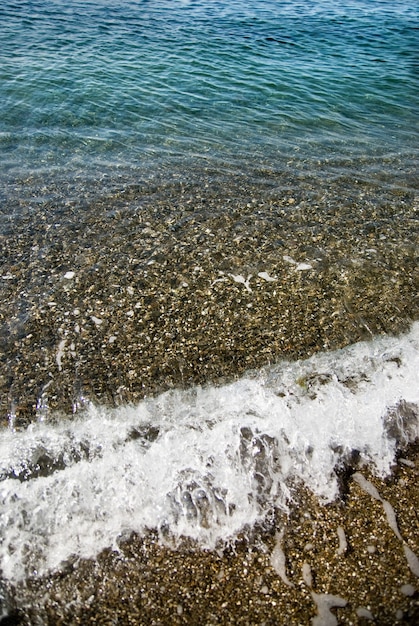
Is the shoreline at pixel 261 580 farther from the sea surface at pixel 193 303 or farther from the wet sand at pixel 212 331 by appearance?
the sea surface at pixel 193 303

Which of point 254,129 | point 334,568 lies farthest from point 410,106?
point 334,568

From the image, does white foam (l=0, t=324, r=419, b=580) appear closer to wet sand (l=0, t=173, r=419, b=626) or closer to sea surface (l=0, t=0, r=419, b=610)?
sea surface (l=0, t=0, r=419, b=610)

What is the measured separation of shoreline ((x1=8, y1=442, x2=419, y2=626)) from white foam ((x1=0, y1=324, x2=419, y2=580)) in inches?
9.2

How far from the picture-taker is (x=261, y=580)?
15.5ft

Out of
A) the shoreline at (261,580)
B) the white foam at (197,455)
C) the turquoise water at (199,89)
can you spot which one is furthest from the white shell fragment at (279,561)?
the turquoise water at (199,89)

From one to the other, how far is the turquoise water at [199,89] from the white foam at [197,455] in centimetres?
798

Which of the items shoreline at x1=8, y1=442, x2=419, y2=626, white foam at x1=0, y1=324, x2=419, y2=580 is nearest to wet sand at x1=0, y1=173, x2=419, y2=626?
shoreline at x1=8, y1=442, x2=419, y2=626

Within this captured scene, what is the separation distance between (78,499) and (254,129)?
13255 millimetres

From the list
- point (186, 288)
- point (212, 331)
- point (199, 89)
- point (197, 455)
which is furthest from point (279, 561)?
point (199, 89)

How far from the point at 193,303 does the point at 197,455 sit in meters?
3.05

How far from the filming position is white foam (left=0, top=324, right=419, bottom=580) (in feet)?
17.0

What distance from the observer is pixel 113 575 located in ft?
15.6

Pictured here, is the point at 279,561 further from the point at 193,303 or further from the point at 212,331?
the point at 193,303

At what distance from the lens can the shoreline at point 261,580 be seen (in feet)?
14.7
